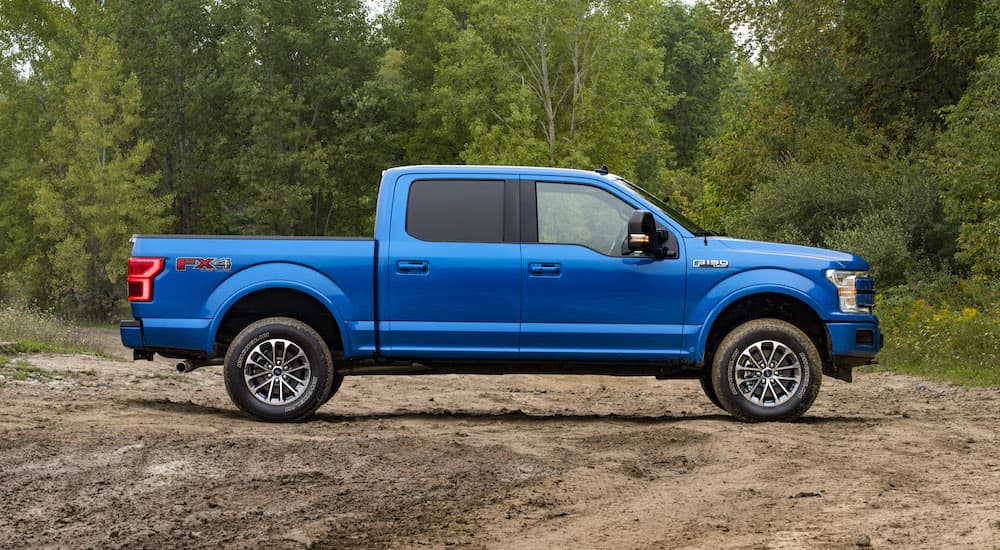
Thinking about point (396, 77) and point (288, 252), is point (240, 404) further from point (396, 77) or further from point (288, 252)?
point (396, 77)

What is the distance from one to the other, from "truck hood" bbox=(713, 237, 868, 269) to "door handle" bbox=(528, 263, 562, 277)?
4.64 feet

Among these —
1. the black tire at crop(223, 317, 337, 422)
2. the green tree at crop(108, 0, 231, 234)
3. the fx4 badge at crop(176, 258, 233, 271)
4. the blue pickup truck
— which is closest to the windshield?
the blue pickup truck

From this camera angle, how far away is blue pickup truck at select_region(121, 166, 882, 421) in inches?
397

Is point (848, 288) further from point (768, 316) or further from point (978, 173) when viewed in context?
point (978, 173)

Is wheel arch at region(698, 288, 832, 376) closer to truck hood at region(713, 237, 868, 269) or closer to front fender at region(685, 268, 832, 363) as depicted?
front fender at region(685, 268, 832, 363)

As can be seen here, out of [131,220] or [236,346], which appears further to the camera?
[131,220]

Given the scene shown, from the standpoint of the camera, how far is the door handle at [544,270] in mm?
10070

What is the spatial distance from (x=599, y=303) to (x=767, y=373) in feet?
5.12

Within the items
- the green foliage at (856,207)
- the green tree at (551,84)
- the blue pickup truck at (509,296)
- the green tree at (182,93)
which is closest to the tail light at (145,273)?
the blue pickup truck at (509,296)

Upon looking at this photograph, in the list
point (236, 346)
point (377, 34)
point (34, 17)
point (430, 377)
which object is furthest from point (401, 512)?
point (34, 17)

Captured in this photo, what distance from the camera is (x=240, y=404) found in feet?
33.5

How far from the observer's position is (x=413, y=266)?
33.1 ft

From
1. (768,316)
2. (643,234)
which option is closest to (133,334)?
(643,234)

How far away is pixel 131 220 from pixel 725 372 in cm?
4677
